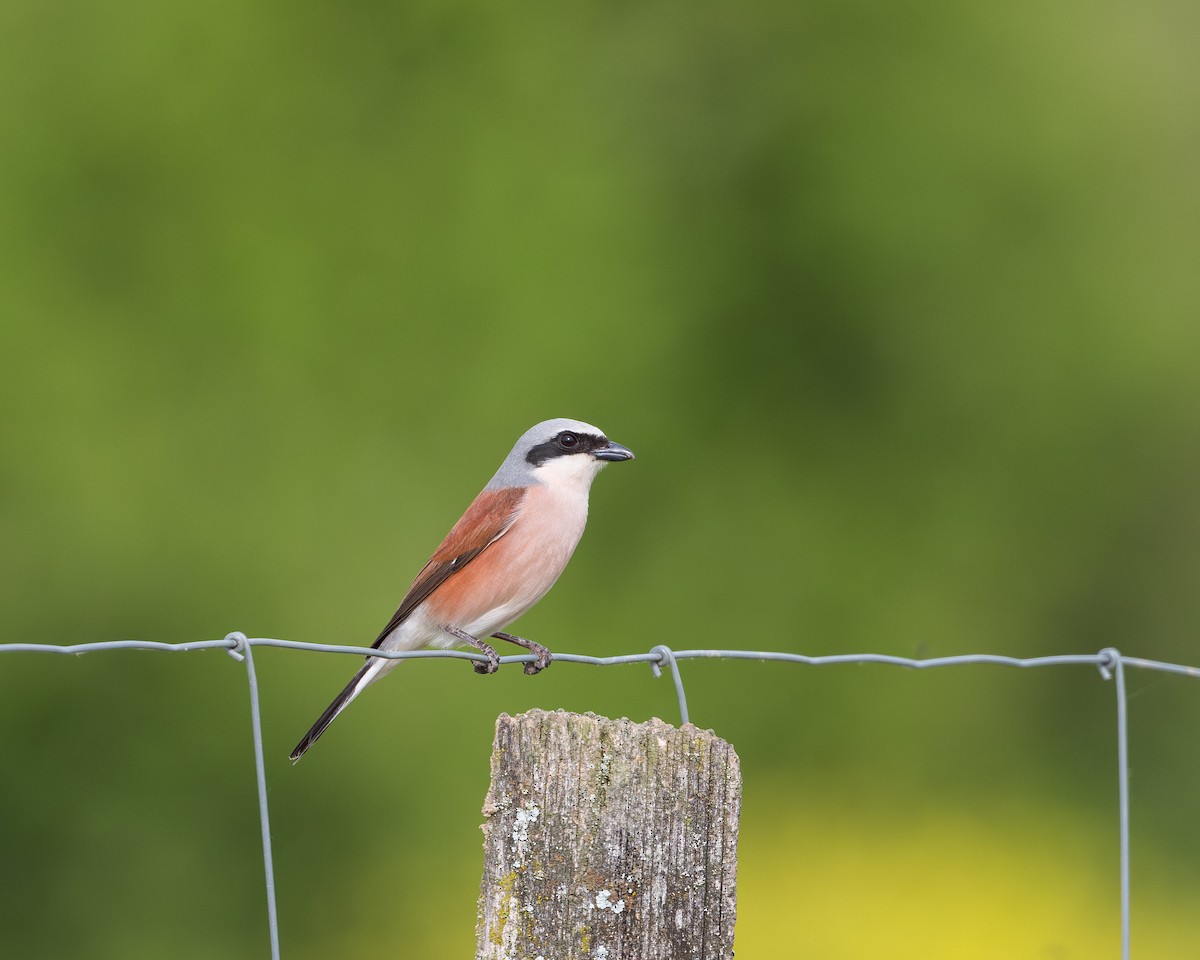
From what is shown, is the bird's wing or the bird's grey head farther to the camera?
the bird's grey head

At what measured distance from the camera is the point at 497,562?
4.00 meters

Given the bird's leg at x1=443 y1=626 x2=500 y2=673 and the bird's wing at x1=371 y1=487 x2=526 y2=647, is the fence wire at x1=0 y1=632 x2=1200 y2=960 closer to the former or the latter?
the bird's leg at x1=443 y1=626 x2=500 y2=673

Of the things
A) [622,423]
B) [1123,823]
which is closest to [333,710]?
[1123,823]

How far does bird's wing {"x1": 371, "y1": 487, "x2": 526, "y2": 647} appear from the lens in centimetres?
407

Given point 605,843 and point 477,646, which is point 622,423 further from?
point 605,843

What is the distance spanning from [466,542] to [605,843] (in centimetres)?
236

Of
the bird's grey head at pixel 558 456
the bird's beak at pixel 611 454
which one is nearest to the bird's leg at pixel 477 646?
the bird's grey head at pixel 558 456

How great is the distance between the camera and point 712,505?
28.0ft

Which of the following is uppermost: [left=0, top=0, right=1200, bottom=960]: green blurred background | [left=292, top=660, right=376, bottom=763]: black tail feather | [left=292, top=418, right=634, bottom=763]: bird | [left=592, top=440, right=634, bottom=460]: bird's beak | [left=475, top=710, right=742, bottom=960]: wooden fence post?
[left=0, top=0, right=1200, bottom=960]: green blurred background

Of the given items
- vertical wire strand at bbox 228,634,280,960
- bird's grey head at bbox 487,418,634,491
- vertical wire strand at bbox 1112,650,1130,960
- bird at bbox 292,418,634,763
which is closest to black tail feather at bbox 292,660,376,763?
bird at bbox 292,418,634,763

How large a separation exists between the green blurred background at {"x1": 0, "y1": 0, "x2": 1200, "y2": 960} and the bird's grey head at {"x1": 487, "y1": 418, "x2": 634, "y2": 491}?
276cm

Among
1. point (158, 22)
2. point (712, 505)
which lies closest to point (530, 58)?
point (158, 22)

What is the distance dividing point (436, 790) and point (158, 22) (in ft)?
15.3

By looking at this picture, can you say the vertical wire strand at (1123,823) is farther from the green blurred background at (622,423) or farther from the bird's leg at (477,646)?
the green blurred background at (622,423)
